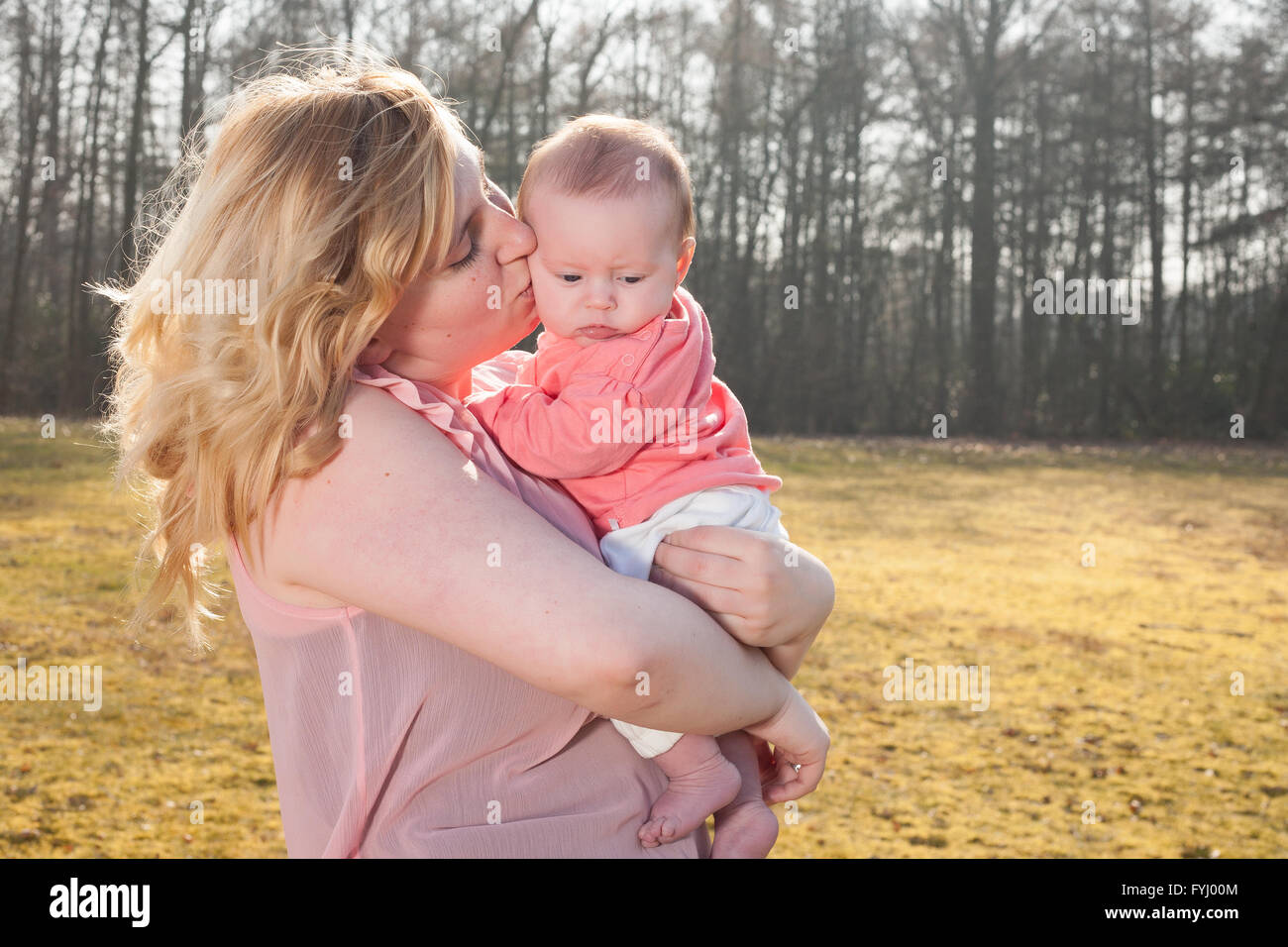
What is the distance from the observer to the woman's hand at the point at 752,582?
161 cm

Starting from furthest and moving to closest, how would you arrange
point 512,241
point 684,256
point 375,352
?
point 684,256
point 512,241
point 375,352

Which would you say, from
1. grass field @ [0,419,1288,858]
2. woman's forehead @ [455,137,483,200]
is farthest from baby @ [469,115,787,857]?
grass field @ [0,419,1288,858]

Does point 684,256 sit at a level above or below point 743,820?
above

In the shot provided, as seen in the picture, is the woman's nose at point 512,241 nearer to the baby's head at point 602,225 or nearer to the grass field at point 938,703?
the baby's head at point 602,225

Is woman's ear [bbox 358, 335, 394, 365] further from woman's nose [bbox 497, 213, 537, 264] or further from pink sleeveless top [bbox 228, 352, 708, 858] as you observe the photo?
woman's nose [bbox 497, 213, 537, 264]

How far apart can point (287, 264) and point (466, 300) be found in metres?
0.27

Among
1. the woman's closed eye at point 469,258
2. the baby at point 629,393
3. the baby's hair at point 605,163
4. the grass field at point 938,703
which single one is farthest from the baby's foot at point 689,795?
the grass field at point 938,703

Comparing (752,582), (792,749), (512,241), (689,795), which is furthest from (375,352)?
(792,749)

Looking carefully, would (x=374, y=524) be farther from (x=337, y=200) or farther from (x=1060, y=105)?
(x=1060, y=105)

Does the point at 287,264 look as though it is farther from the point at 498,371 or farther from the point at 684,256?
the point at 684,256

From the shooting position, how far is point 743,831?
1790 mm

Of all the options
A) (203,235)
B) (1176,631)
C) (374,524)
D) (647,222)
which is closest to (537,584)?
(374,524)
